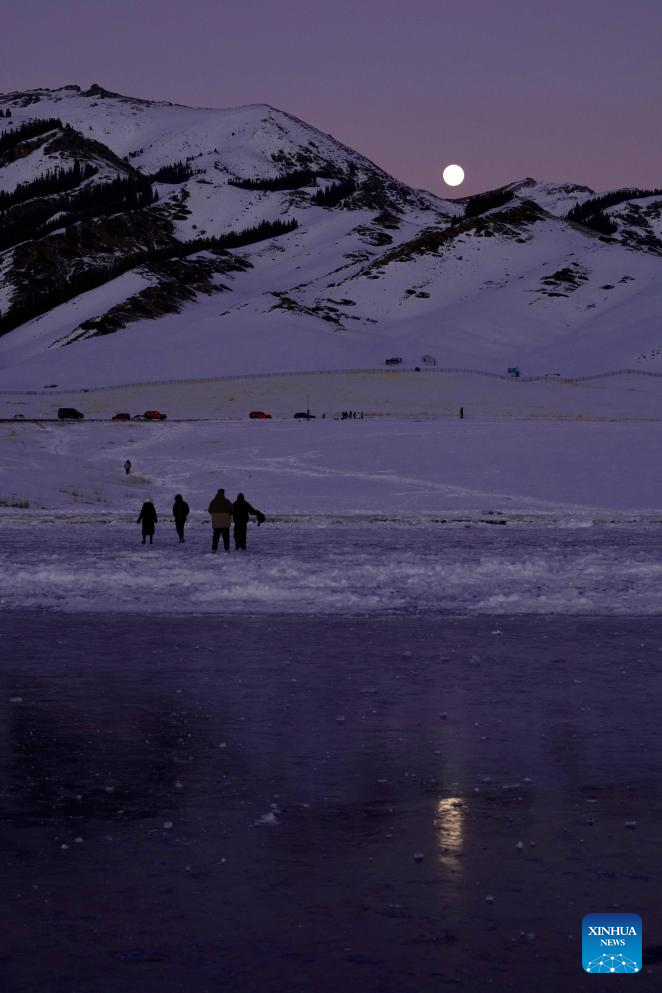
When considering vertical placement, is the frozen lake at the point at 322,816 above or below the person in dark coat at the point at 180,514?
below

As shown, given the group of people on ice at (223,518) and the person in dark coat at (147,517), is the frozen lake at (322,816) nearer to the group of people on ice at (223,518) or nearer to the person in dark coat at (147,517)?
the group of people on ice at (223,518)

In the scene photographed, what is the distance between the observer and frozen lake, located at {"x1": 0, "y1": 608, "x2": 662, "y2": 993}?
6.98 metres

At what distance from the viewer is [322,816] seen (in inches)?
374

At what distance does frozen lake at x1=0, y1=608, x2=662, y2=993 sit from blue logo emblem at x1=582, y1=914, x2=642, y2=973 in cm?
9

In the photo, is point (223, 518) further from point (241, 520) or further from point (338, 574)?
point (338, 574)

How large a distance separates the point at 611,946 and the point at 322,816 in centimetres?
305

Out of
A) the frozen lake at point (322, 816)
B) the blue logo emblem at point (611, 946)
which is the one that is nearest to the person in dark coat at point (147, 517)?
the frozen lake at point (322, 816)

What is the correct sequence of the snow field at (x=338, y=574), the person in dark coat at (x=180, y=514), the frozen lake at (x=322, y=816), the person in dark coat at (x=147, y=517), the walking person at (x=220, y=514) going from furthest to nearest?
1. the person in dark coat at (x=180, y=514)
2. the person in dark coat at (x=147, y=517)
3. the walking person at (x=220, y=514)
4. the snow field at (x=338, y=574)
5. the frozen lake at (x=322, y=816)

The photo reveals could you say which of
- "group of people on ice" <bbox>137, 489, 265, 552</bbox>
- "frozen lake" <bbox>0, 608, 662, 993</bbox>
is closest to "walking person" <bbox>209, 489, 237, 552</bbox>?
"group of people on ice" <bbox>137, 489, 265, 552</bbox>

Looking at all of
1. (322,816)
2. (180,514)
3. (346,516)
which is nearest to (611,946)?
(322,816)

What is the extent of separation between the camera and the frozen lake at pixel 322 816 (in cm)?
698

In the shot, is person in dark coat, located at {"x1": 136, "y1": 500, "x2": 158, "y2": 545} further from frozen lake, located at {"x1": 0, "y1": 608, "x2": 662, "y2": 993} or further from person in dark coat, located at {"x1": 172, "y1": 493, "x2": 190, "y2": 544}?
frozen lake, located at {"x1": 0, "y1": 608, "x2": 662, "y2": 993}

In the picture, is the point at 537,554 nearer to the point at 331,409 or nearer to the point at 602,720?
the point at 602,720

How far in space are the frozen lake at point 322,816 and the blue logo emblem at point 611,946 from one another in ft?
0.29
